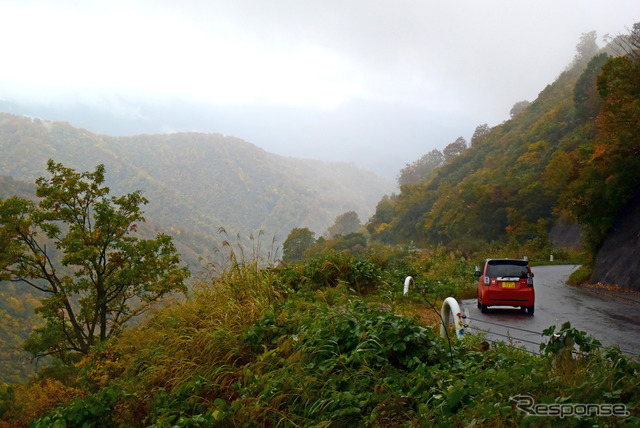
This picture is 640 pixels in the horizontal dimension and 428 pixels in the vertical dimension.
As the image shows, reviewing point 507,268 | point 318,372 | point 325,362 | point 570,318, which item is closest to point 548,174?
point 507,268

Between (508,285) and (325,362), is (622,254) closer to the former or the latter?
(508,285)

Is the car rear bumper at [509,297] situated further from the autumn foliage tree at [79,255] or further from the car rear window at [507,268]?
the autumn foliage tree at [79,255]

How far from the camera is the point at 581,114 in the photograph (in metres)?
65.6

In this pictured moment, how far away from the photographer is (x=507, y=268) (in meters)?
14.7

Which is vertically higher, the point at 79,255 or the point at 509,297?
the point at 509,297

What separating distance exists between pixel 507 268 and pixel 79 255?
784 inches

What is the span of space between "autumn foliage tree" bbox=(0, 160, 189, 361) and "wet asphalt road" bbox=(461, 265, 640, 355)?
640 inches

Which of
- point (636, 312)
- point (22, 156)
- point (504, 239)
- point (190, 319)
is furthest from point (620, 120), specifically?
point (22, 156)

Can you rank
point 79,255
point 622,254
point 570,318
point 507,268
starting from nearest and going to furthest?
point 570,318, point 507,268, point 622,254, point 79,255

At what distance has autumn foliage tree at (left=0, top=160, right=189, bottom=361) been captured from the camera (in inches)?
1025

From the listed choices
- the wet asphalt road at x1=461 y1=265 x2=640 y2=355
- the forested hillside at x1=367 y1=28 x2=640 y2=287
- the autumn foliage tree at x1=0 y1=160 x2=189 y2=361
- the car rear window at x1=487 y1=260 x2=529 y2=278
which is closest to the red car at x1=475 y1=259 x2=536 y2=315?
the car rear window at x1=487 y1=260 x2=529 y2=278

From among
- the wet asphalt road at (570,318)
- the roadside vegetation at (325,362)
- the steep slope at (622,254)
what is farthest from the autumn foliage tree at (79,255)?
the steep slope at (622,254)

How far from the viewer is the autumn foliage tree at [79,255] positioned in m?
26.0

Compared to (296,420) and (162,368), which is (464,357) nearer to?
(296,420)
